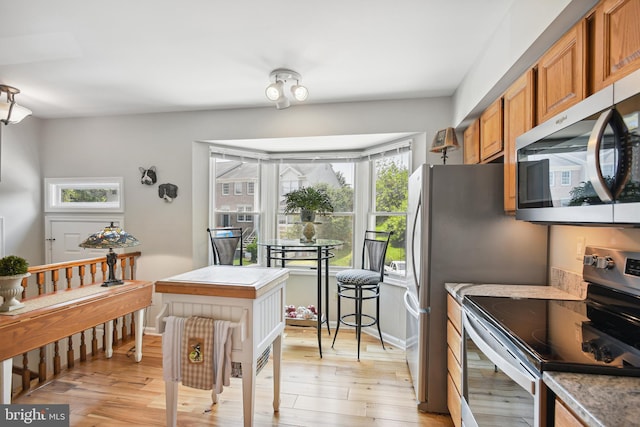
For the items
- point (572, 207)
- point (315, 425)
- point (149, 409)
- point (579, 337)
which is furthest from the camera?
point (149, 409)

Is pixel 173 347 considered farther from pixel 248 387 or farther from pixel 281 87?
pixel 281 87

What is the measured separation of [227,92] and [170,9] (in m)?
1.27

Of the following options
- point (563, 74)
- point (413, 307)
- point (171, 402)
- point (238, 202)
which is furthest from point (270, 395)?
point (563, 74)

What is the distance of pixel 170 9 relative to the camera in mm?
1839

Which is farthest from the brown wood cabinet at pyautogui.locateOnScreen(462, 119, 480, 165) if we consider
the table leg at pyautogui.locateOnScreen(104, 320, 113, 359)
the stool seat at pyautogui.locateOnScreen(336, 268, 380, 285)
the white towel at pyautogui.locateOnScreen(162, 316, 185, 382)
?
the table leg at pyautogui.locateOnScreen(104, 320, 113, 359)

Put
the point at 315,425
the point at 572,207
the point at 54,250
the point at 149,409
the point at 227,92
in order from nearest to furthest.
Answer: the point at 572,207 → the point at 315,425 → the point at 149,409 → the point at 227,92 → the point at 54,250

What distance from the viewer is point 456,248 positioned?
2.14m

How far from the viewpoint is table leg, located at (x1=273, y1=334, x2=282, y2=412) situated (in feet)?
7.05

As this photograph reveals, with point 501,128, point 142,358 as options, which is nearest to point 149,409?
point 142,358

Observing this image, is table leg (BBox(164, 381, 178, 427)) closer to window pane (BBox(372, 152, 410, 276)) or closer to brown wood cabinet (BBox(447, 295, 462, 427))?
brown wood cabinet (BBox(447, 295, 462, 427))

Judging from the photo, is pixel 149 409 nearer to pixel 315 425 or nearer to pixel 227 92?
pixel 315 425

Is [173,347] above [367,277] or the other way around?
the other way around

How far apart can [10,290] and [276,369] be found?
1738mm

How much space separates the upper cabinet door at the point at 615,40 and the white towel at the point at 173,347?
6.86 feet
